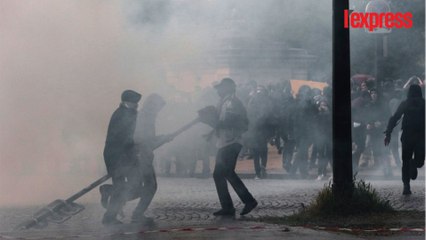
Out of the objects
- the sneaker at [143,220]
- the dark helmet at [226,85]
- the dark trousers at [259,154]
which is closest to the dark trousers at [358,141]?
the dark trousers at [259,154]

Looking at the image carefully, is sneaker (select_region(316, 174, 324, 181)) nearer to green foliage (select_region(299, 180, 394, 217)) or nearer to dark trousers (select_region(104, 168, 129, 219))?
green foliage (select_region(299, 180, 394, 217))

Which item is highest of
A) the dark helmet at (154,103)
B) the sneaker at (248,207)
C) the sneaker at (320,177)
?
the dark helmet at (154,103)

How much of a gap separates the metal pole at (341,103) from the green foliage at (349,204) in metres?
0.07

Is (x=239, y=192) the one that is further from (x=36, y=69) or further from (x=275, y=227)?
(x=36, y=69)

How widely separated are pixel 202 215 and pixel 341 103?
2.23m

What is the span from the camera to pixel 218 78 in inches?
541

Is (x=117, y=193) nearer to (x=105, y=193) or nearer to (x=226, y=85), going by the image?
(x=105, y=193)

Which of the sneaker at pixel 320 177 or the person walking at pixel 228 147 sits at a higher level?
the person walking at pixel 228 147

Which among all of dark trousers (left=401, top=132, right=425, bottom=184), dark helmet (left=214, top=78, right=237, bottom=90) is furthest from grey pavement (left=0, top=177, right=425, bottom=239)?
dark helmet (left=214, top=78, right=237, bottom=90)

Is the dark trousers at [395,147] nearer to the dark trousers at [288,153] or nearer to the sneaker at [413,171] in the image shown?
the dark trousers at [288,153]

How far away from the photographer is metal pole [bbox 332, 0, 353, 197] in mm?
10883

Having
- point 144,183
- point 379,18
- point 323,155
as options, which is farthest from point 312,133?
point 144,183

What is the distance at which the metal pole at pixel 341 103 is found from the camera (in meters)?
10.9

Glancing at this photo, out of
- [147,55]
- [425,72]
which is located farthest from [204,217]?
[425,72]
